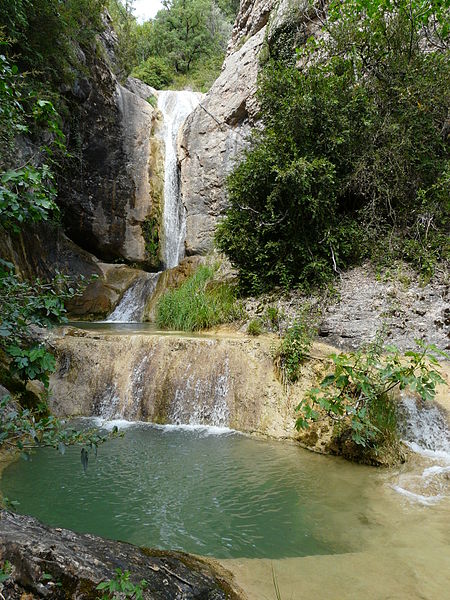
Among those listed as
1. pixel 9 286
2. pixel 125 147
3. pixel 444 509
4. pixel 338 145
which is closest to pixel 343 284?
pixel 338 145

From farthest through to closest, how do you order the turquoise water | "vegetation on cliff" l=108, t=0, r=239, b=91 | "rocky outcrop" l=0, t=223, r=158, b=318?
1. "vegetation on cliff" l=108, t=0, r=239, b=91
2. "rocky outcrop" l=0, t=223, r=158, b=318
3. the turquoise water

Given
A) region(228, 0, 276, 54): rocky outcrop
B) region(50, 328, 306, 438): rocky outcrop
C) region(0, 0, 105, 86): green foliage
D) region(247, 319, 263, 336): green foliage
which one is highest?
region(228, 0, 276, 54): rocky outcrop

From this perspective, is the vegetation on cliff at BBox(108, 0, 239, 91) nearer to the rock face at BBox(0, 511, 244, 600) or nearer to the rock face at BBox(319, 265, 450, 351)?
the rock face at BBox(319, 265, 450, 351)

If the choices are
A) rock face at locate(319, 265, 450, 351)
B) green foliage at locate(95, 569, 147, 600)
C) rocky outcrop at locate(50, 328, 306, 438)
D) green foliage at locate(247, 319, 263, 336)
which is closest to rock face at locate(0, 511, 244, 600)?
green foliage at locate(95, 569, 147, 600)

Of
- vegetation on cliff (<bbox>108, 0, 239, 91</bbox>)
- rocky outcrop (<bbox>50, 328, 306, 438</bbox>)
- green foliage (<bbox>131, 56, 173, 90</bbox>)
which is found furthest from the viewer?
vegetation on cliff (<bbox>108, 0, 239, 91</bbox>)

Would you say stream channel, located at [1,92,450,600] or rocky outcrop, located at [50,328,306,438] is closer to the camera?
stream channel, located at [1,92,450,600]

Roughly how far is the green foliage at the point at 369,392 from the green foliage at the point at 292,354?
0.66 meters

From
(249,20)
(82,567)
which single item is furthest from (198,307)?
(249,20)

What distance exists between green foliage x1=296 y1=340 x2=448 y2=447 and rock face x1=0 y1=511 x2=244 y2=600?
226 centimetres

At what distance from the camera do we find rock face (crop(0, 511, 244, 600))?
5.71 feet

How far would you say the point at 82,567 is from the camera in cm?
185

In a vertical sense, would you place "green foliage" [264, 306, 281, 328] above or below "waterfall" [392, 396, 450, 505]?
above

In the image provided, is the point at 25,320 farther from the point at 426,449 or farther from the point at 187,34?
the point at 187,34

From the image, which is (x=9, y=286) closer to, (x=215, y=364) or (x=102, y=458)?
(x=102, y=458)
